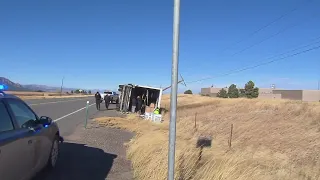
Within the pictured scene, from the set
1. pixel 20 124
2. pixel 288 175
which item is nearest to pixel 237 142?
pixel 288 175

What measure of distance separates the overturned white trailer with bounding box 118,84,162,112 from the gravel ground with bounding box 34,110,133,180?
16.9m

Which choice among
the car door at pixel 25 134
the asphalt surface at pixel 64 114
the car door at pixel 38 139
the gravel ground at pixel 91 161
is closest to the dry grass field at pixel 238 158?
the gravel ground at pixel 91 161

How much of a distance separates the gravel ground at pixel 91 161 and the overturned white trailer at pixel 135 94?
55.4 ft

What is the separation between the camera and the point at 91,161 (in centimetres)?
864

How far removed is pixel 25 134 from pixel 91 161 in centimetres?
Result: 339

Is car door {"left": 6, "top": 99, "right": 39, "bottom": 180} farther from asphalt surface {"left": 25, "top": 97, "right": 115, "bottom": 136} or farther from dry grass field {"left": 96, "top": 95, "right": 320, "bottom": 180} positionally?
asphalt surface {"left": 25, "top": 97, "right": 115, "bottom": 136}

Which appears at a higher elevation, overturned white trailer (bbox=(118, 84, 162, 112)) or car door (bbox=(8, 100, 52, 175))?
overturned white trailer (bbox=(118, 84, 162, 112))

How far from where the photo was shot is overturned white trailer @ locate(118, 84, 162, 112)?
29.7 meters

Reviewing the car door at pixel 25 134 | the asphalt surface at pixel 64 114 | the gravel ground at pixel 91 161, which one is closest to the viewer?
the car door at pixel 25 134

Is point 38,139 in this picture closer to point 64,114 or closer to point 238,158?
point 238,158

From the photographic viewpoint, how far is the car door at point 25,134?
17.1 feet

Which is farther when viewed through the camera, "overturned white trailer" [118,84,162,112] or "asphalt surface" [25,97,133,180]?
"overturned white trailer" [118,84,162,112]

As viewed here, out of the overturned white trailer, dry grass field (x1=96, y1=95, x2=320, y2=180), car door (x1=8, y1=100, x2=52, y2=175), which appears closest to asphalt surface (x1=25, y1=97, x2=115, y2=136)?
the overturned white trailer

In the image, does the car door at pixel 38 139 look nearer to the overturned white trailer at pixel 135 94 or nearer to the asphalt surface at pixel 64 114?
the asphalt surface at pixel 64 114
